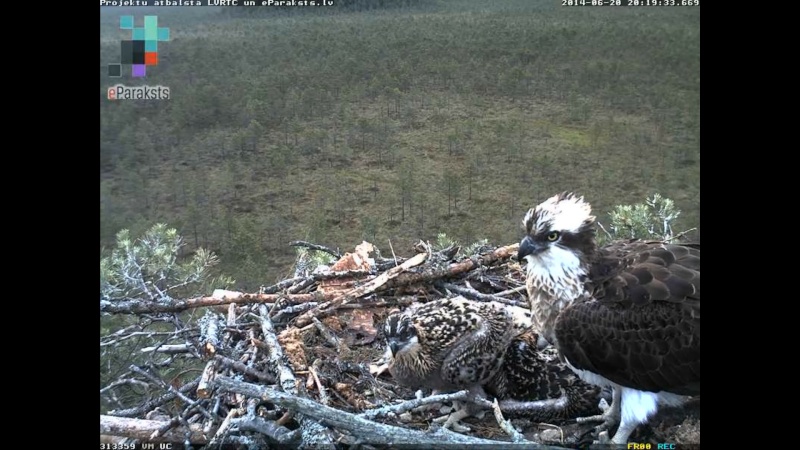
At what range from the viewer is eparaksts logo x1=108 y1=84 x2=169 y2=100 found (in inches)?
125

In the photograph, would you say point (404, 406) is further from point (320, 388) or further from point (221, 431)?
point (221, 431)

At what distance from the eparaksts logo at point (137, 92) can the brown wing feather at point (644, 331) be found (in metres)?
2.59

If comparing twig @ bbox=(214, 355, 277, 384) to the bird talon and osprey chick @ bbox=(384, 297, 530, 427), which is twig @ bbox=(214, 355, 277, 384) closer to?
osprey chick @ bbox=(384, 297, 530, 427)

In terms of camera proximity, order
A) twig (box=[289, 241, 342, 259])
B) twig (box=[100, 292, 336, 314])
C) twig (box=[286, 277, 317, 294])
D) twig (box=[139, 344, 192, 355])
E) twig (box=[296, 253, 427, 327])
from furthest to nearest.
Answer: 1. twig (box=[289, 241, 342, 259])
2. twig (box=[286, 277, 317, 294])
3. twig (box=[296, 253, 427, 327])
4. twig (box=[100, 292, 336, 314])
5. twig (box=[139, 344, 192, 355])

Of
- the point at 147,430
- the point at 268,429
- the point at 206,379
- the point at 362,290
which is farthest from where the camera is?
the point at 362,290

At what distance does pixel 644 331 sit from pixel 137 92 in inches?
119

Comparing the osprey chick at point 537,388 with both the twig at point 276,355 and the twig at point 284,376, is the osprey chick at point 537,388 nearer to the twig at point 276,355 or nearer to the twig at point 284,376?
the twig at point 284,376

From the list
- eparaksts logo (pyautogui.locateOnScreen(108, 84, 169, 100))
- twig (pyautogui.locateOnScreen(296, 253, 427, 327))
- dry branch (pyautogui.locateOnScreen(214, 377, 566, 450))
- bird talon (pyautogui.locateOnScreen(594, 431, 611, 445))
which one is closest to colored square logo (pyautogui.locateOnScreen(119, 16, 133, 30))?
eparaksts logo (pyautogui.locateOnScreen(108, 84, 169, 100))

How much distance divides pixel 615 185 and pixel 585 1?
1304 millimetres

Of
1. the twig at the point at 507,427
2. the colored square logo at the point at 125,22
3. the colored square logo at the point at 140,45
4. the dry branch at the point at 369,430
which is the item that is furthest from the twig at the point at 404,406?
the colored square logo at the point at 125,22

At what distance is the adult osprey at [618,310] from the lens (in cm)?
281

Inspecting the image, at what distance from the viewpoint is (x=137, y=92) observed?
127 inches

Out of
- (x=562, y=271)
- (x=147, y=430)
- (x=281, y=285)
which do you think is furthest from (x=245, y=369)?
(x=562, y=271)
